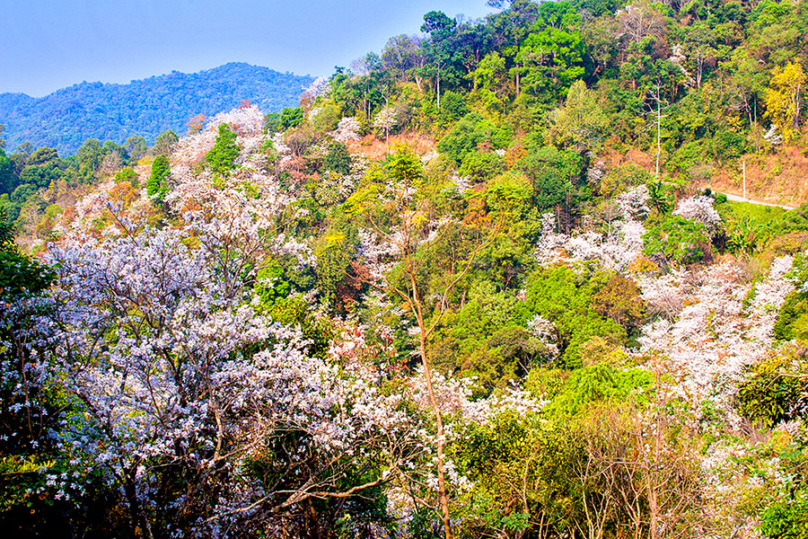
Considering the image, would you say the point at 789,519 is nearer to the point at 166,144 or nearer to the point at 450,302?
the point at 450,302

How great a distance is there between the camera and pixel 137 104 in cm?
12838

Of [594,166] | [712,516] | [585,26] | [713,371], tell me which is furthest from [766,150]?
[712,516]

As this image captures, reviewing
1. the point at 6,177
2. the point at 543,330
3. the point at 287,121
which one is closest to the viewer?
the point at 543,330

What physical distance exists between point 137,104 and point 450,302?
12669cm

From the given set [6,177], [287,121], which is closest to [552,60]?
[287,121]

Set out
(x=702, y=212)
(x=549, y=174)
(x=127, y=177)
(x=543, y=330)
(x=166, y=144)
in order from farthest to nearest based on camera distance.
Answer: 1. (x=166, y=144)
2. (x=127, y=177)
3. (x=549, y=174)
4. (x=702, y=212)
5. (x=543, y=330)

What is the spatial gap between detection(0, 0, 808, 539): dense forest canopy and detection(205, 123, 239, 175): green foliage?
28 centimetres

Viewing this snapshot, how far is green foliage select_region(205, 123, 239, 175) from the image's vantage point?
38.0 m

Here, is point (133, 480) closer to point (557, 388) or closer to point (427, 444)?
point (427, 444)

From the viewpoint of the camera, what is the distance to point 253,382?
733cm

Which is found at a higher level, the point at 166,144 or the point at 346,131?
the point at 166,144

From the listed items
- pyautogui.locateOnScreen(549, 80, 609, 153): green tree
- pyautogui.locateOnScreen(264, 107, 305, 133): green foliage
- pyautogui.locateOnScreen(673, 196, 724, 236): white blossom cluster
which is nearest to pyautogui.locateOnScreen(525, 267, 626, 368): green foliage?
pyautogui.locateOnScreen(673, 196, 724, 236): white blossom cluster

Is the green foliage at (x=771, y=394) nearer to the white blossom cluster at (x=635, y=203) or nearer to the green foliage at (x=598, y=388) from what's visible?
the green foliage at (x=598, y=388)

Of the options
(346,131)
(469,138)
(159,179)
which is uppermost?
(346,131)
